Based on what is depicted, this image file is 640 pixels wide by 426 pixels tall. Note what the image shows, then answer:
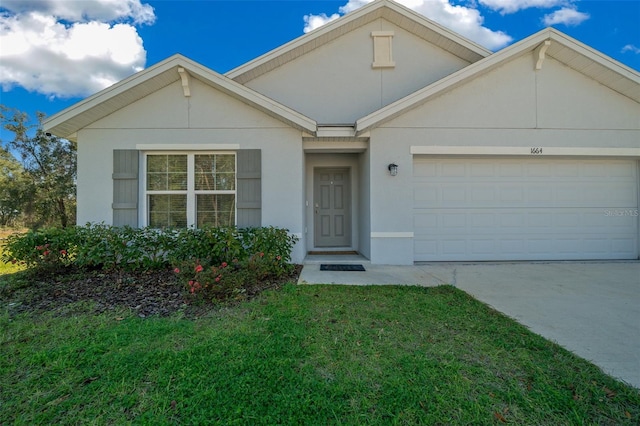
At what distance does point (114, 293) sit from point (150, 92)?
4134 millimetres

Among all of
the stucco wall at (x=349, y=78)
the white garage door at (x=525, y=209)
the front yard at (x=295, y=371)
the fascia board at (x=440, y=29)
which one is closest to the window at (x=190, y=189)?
the stucco wall at (x=349, y=78)

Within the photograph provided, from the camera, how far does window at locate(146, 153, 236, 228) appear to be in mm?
6223

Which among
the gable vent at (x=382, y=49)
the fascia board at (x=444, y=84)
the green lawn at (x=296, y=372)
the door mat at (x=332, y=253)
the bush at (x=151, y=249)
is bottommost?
the green lawn at (x=296, y=372)

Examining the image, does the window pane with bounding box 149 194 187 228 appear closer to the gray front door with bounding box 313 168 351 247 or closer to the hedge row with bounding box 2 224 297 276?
the hedge row with bounding box 2 224 297 276

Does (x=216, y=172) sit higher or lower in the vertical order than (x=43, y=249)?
higher

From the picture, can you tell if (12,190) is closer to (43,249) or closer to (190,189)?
(43,249)

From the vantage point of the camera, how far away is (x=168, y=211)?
623 centimetres

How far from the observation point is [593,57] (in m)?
6.10

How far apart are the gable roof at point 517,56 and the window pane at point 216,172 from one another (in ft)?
9.37

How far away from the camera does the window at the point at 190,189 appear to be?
622 cm

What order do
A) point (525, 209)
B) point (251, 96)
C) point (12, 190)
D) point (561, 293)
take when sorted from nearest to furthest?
point (561, 293) < point (251, 96) < point (525, 209) < point (12, 190)

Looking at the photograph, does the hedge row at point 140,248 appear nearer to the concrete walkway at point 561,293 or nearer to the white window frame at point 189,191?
the white window frame at point 189,191

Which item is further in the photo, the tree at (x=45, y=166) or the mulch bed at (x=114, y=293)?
the tree at (x=45, y=166)

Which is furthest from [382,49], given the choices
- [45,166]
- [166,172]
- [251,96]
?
[45,166]
